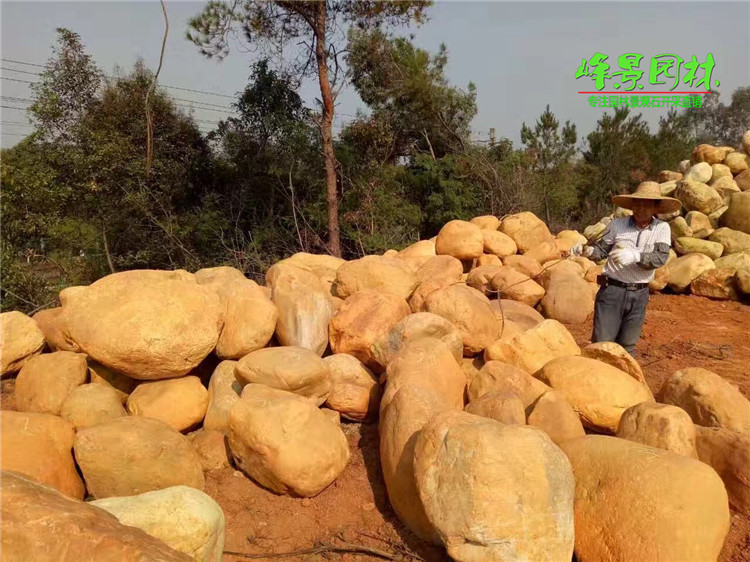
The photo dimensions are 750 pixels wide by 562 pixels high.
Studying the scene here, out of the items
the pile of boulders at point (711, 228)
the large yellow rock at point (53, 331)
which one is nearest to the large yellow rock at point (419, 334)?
the large yellow rock at point (53, 331)

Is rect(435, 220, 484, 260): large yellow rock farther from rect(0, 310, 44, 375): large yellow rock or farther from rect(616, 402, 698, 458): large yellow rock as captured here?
rect(0, 310, 44, 375): large yellow rock

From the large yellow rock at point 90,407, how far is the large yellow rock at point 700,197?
908 centimetres

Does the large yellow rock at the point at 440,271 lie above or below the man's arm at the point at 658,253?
below

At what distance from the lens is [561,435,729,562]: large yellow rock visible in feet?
6.56

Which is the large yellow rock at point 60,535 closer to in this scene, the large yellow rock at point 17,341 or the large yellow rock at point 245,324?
the large yellow rock at point 245,324

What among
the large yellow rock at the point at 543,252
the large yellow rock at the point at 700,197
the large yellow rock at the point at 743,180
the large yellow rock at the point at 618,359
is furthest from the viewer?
the large yellow rock at the point at 743,180

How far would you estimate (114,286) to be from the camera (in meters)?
3.28

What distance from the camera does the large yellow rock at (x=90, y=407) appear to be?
119 inches

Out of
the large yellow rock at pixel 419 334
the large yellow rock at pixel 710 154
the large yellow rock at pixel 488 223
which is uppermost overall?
the large yellow rock at pixel 710 154

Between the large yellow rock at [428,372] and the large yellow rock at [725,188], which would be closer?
the large yellow rock at [428,372]

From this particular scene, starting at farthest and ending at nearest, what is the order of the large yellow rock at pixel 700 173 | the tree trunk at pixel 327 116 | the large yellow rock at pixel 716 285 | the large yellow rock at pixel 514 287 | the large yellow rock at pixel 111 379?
1. the tree trunk at pixel 327 116
2. the large yellow rock at pixel 700 173
3. the large yellow rock at pixel 716 285
4. the large yellow rock at pixel 514 287
5. the large yellow rock at pixel 111 379

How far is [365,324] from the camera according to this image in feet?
12.1

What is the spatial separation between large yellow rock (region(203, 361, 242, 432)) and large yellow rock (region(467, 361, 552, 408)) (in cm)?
147

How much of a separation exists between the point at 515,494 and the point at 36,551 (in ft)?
5.17
